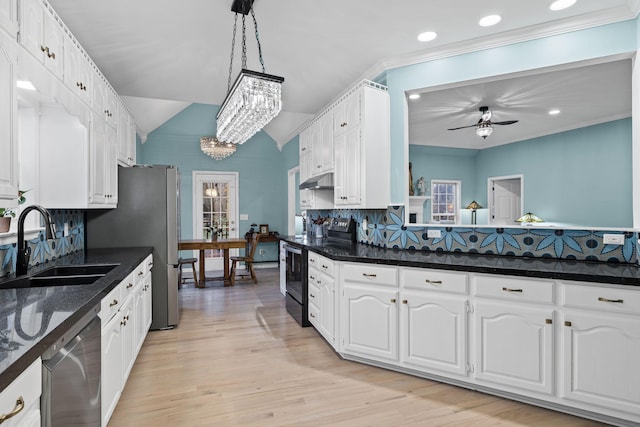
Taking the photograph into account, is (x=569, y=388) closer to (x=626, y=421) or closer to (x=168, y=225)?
(x=626, y=421)

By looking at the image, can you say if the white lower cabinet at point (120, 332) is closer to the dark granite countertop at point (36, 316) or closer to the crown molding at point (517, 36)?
the dark granite countertop at point (36, 316)

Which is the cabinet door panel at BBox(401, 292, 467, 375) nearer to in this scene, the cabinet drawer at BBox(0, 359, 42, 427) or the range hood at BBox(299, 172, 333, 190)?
the range hood at BBox(299, 172, 333, 190)

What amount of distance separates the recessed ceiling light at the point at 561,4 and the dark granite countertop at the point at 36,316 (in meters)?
3.34

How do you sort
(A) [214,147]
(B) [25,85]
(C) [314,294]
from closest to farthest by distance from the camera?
(B) [25,85] < (C) [314,294] < (A) [214,147]

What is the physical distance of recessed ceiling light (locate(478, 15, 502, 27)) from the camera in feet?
8.42

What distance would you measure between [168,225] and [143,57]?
5.42 feet

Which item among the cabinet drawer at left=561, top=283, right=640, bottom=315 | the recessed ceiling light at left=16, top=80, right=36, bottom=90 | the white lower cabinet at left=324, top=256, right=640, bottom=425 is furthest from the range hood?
the recessed ceiling light at left=16, top=80, right=36, bottom=90

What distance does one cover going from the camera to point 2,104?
4.85 ft

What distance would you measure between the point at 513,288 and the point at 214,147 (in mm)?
5949

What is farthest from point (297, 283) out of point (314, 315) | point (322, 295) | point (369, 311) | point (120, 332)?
point (120, 332)

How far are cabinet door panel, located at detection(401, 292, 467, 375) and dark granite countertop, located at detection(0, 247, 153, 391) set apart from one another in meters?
1.97

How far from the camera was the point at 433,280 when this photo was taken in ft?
7.99

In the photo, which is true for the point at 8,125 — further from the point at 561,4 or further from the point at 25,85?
the point at 561,4

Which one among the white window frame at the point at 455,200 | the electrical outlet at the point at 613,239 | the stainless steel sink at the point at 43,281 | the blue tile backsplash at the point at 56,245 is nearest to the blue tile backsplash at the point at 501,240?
the electrical outlet at the point at 613,239
